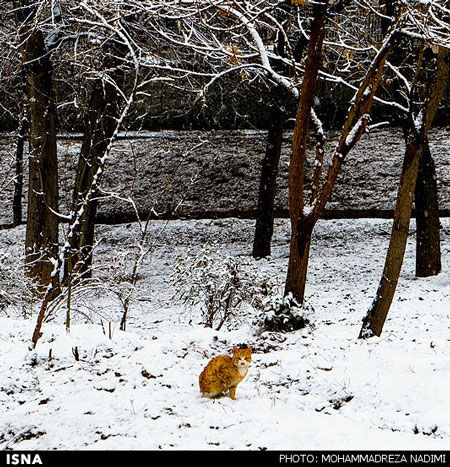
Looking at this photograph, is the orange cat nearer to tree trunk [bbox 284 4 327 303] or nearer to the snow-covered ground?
the snow-covered ground

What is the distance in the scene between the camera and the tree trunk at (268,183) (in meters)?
13.0

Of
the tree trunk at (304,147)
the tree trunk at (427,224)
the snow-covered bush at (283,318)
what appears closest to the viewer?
the tree trunk at (304,147)

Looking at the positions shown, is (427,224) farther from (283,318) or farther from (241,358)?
(241,358)

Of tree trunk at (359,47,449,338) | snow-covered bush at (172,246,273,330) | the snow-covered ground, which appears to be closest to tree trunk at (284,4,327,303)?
the snow-covered ground

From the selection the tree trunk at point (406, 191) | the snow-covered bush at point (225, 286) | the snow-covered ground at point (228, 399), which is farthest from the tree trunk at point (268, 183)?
the tree trunk at point (406, 191)

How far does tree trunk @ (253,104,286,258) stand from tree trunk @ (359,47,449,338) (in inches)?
281

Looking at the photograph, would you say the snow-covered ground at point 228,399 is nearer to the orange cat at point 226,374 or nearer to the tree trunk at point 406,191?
the orange cat at point 226,374

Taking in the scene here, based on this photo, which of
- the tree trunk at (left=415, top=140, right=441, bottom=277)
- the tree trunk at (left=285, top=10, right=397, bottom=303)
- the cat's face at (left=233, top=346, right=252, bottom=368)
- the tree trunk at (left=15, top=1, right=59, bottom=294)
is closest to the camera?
the cat's face at (left=233, top=346, right=252, bottom=368)

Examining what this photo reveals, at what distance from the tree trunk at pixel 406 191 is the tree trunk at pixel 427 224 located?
4.83 meters

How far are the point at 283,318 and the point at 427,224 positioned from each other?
18.7 feet

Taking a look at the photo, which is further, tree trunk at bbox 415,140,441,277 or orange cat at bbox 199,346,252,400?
tree trunk at bbox 415,140,441,277

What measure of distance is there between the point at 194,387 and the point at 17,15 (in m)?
9.27

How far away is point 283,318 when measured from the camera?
6.14 metres

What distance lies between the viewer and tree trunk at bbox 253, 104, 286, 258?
1302 cm
